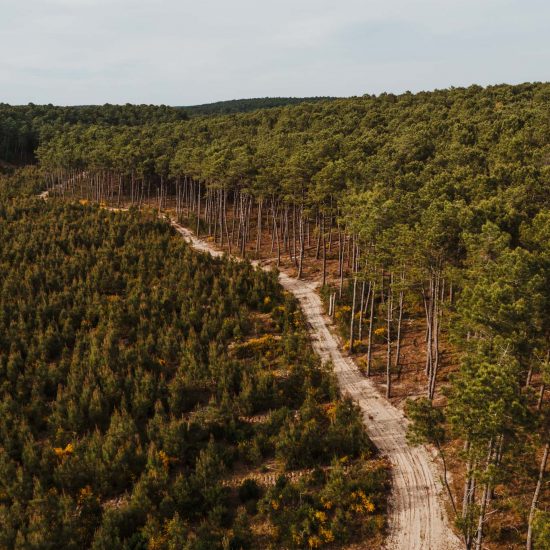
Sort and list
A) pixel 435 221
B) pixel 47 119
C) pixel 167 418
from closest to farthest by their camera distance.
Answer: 1. pixel 435 221
2. pixel 167 418
3. pixel 47 119

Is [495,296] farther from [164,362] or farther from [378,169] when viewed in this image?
[378,169]

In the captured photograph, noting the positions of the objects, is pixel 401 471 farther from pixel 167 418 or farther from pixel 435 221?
pixel 167 418

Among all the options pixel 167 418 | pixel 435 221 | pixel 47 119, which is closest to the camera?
pixel 435 221

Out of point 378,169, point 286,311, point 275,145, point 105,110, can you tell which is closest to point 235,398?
point 286,311

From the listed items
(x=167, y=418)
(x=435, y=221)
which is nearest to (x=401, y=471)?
(x=435, y=221)

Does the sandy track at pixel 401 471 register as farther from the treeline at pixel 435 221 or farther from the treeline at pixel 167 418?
the treeline at pixel 435 221
